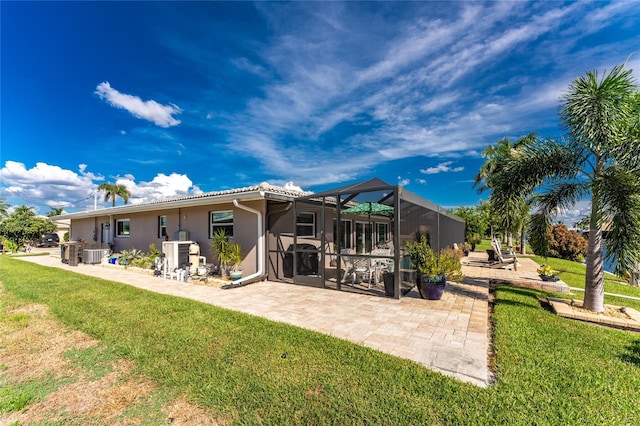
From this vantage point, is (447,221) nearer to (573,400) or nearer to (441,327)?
(441,327)

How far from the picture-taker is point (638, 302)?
654cm

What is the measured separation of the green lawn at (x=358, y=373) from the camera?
243cm

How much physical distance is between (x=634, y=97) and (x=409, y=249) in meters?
5.06

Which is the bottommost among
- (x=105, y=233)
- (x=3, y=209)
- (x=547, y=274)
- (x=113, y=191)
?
(x=547, y=274)

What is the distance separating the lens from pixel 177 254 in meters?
9.34

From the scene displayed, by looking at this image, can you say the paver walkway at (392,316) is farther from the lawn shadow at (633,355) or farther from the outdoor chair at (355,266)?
the lawn shadow at (633,355)

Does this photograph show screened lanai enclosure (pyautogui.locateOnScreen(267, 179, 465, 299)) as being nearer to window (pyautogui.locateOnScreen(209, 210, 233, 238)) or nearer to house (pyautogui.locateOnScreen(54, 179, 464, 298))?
house (pyautogui.locateOnScreen(54, 179, 464, 298))

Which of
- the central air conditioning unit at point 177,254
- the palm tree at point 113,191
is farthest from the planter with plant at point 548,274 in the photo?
the palm tree at point 113,191

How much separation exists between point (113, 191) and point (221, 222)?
3091 cm

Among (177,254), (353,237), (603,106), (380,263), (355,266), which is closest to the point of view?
(603,106)

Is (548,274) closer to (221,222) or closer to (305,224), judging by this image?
(305,224)

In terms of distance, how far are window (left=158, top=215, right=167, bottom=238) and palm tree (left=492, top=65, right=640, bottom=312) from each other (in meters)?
12.5

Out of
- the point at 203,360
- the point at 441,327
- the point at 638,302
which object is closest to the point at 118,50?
the point at 203,360

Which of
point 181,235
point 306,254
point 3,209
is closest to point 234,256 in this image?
point 306,254
